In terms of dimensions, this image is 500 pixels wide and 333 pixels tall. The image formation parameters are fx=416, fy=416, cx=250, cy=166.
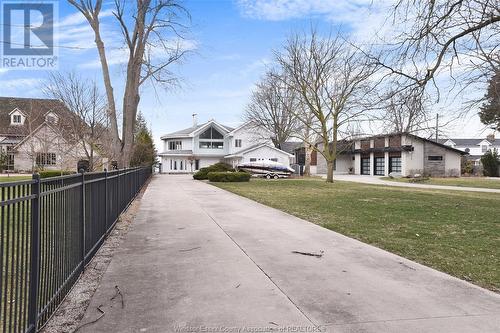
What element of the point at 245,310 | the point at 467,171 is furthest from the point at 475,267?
the point at 467,171

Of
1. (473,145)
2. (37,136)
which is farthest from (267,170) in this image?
(473,145)

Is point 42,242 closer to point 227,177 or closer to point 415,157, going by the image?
point 227,177

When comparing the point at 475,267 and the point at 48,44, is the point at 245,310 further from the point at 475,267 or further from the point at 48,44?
the point at 48,44

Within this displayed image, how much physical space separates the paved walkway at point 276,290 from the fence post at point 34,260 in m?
0.45

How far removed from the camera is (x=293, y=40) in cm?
3450

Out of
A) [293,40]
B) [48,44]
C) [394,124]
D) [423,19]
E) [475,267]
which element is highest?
[293,40]

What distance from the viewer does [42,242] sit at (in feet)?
12.7

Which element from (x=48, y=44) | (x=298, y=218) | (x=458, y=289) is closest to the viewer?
(x=458, y=289)

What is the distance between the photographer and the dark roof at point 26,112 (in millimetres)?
33656

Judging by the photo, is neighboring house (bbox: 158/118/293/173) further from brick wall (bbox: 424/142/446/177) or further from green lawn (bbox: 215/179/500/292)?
green lawn (bbox: 215/179/500/292)

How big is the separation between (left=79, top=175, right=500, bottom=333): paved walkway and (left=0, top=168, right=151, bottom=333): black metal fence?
0.45 metres

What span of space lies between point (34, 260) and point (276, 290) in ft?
8.72

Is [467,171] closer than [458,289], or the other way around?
[458,289]

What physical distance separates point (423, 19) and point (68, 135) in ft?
74.8
